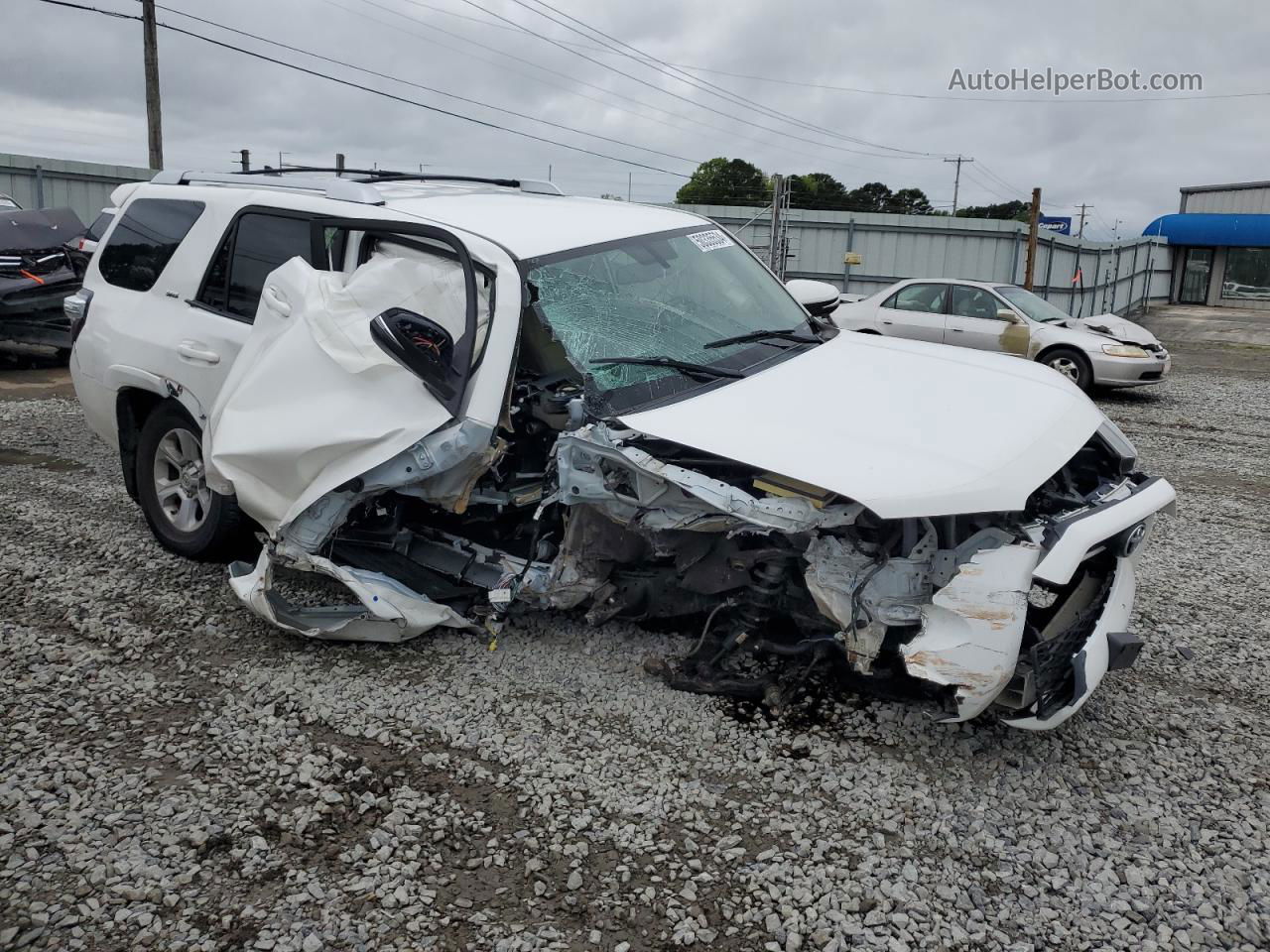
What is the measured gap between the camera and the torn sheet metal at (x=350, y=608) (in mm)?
4090

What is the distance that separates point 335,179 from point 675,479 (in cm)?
271

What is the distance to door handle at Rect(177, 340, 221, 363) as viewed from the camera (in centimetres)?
473

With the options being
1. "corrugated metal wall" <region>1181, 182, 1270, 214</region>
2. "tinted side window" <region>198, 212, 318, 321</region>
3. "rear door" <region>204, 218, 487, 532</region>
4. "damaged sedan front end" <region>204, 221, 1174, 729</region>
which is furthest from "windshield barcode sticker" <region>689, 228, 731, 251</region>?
"corrugated metal wall" <region>1181, 182, 1270, 214</region>

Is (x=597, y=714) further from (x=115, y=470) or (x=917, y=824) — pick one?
(x=115, y=470)

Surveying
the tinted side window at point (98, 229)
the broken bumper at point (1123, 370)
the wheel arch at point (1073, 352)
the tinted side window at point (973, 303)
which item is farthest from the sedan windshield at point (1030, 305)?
the tinted side window at point (98, 229)

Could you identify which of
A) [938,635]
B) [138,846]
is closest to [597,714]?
[938,635]

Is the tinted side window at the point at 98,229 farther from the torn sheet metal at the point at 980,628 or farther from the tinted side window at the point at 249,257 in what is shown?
the torn sheet metal at the point at 980,628

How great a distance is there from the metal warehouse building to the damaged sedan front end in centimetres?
3896

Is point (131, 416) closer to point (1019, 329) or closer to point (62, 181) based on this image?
point (1019, 329)

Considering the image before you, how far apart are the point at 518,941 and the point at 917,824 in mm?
1330

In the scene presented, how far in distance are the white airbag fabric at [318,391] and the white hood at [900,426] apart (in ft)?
3.34

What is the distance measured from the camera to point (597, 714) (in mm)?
3783

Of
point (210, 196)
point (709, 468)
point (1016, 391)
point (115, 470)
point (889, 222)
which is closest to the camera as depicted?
point (709, 468)

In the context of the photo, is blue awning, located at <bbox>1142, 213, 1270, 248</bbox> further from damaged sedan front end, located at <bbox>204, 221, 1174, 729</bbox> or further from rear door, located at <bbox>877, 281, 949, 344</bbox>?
damaged sedan front end, located at <bbox>204, 221, 1174, 729</bbox>
